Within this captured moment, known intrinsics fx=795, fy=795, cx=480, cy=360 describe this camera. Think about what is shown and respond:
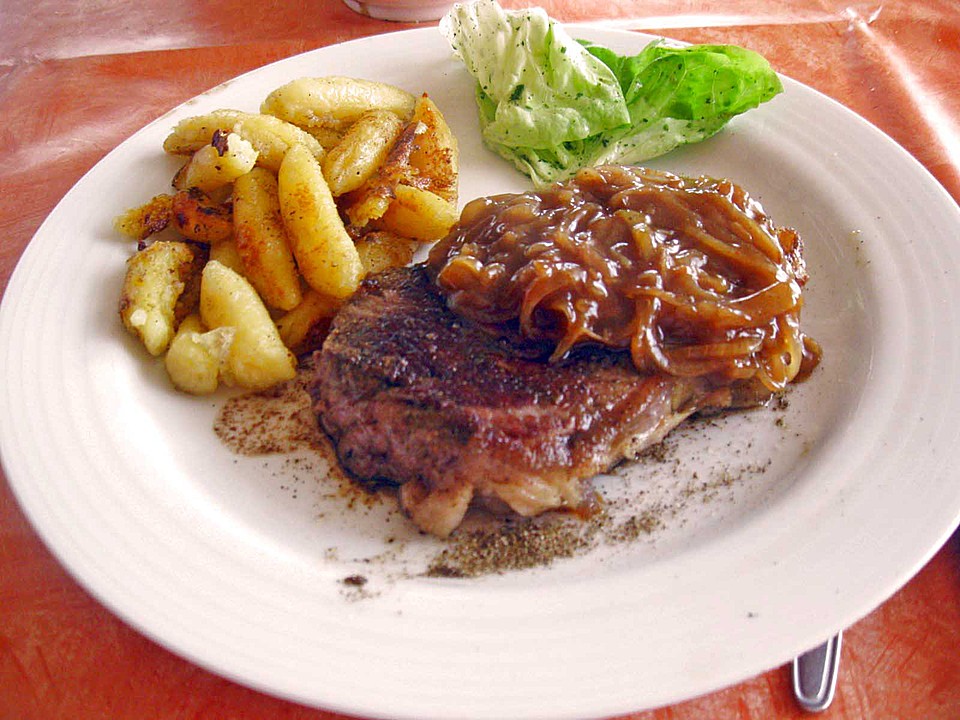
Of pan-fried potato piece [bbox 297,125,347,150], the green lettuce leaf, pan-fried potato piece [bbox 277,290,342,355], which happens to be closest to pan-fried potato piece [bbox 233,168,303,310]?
pan-fried potato piece [bbox 277,290,342,355]

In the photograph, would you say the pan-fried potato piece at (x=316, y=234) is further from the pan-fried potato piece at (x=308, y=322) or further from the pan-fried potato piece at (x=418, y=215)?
the pan-fried potato piece at (x=418, y=215)

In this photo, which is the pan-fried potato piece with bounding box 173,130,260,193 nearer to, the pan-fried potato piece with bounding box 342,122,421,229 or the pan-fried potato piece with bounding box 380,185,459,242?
the pan-fried potato piece with bounding box 342,122,421,229

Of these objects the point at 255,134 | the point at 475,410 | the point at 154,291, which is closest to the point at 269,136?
the point at 255,134

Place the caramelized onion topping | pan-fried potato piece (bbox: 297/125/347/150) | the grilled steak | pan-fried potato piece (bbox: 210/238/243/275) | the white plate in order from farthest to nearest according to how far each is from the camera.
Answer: pan-fried potato piece (bbox: 297/125/347/150)
pan-fried potato piece (bbox: 210/238/243/275)
the caramelized onion topping
the grilled steak
the white plate

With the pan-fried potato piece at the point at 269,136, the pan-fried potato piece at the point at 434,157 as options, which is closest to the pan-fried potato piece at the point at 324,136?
the pan-fried potato piece at the point at 269,136

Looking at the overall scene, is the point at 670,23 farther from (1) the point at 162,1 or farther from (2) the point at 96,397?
(2) the point at 96,397

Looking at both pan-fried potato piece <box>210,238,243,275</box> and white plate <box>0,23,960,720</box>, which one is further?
pan-fried potato piece <box>210,238,243,275</box>
